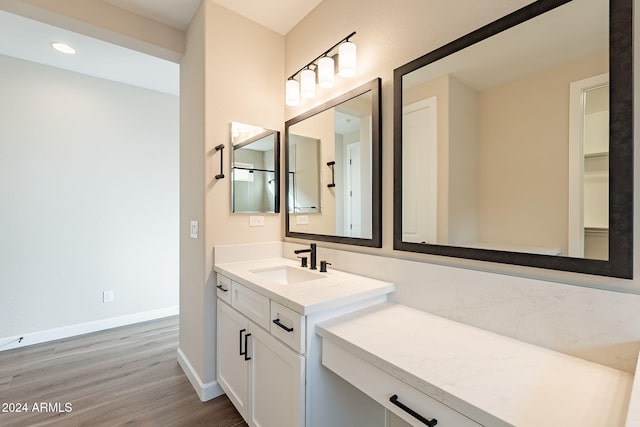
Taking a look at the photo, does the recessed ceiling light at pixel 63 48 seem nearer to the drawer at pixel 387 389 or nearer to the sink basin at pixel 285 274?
the sink basin at pixel 285 274

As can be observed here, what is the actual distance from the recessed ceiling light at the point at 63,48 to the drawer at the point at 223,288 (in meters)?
2.38

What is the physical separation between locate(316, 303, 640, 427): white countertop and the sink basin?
2.13ft

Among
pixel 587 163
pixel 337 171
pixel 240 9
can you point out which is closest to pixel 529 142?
pixel 587 163

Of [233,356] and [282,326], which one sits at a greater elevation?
[282,326]

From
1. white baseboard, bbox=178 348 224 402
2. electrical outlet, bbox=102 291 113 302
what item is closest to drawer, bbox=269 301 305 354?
white baseboard, bbox=178 348 224 402

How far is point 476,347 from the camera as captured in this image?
95 centimetres

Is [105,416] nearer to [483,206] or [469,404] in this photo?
[469,404]

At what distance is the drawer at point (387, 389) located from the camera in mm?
736

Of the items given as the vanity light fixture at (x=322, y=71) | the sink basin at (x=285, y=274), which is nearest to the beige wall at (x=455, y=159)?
the vanity light fixture at (x=322, y=71)

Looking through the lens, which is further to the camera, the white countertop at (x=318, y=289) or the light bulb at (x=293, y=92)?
the light bulb at (x=293, y=92)

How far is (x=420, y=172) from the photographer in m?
1.34

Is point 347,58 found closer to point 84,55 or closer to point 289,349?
point 289,349

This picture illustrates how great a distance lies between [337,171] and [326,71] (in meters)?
0.62

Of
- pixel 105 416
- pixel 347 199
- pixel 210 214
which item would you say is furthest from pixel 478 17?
pixel 105 416
